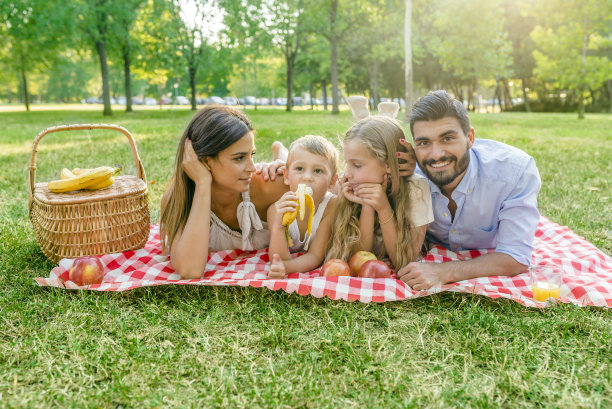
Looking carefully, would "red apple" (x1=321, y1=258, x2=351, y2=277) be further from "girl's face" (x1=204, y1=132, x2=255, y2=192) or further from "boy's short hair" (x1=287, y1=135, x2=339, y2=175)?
"girl's face" (x1=204, y1=132, x2=255, y2=192)

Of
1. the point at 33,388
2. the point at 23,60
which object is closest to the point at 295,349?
the point at 33,388

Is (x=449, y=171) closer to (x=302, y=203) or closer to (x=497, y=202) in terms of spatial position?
(x=497, y=202)

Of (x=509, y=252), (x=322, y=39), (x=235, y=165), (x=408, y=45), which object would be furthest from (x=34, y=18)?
(x=509, y=252)

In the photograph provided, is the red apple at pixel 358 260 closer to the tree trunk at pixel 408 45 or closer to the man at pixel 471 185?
the man at pixel 471 185

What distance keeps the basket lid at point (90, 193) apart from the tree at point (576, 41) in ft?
64.6

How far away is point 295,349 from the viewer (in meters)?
2.31

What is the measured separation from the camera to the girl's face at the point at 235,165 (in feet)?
11.0

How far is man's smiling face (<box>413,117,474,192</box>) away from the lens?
3.13 m

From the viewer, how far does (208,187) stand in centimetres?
330

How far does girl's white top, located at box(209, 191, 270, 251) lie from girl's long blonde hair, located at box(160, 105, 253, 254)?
38 cm

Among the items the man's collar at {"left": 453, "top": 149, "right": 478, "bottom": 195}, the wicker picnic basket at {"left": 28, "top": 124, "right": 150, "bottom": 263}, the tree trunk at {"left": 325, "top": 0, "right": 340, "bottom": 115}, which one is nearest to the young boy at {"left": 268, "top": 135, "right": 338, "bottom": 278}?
the man's collar at {"left": 453, "top": 149, "right": 478, "bottom": 195}

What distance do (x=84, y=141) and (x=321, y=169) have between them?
9.36 metres

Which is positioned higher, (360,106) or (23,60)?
(23,60)

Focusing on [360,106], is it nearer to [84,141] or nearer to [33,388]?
[33,388]
